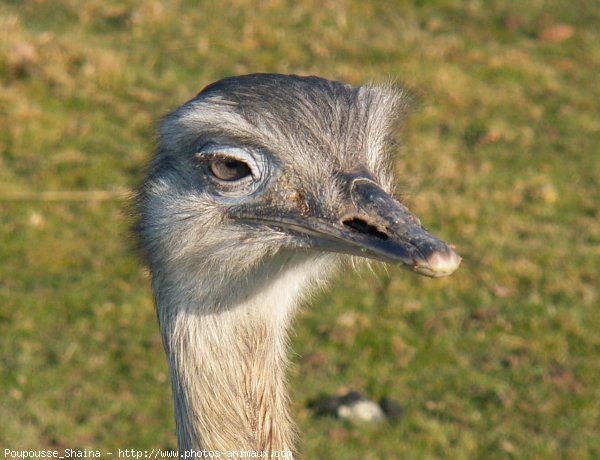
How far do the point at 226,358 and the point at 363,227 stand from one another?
1.60ft

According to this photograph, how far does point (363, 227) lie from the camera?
8.18ft

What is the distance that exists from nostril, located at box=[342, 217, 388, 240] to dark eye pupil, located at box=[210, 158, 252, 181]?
0.92 ft

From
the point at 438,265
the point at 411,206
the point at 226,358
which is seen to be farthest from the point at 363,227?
the point at 411,206

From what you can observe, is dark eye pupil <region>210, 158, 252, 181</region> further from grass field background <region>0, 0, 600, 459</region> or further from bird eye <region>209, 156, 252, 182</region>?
grass field background <region>0, 0, 600, 459</region>

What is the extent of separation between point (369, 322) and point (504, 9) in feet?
14.6

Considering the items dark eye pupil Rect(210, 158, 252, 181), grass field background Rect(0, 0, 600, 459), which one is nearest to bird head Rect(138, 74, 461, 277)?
dark eye pupil Rect(210, 158, 252, 181)

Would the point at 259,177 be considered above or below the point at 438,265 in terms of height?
below

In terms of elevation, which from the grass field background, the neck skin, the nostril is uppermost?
the nostril

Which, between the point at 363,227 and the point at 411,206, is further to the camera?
the point at 411,206

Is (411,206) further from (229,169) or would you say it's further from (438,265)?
(438,265)

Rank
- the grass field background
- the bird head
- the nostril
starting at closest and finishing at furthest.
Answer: the nostril < the bird head < the grass field background

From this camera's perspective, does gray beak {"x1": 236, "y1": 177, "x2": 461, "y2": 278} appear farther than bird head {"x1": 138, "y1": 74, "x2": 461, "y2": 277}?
No

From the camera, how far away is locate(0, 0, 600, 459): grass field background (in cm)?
479

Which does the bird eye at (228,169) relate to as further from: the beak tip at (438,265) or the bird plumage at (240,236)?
the beak tip at (438,265)
